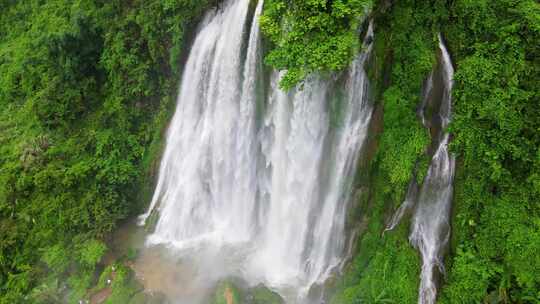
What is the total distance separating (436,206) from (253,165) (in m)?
4.87

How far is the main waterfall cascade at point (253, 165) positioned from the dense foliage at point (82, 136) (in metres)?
0.97

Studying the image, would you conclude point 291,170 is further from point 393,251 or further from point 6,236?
point 6,236

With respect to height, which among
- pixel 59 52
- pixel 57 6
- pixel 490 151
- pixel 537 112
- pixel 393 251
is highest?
pixel 57 6

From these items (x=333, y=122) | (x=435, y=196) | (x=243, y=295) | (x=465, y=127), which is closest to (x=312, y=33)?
(x=333, y=122)

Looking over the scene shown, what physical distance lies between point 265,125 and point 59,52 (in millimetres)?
7565

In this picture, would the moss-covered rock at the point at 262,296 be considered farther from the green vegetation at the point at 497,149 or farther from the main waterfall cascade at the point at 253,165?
the green vegetation at the point at 497,149

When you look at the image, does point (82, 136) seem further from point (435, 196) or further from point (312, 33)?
point (435, 196)

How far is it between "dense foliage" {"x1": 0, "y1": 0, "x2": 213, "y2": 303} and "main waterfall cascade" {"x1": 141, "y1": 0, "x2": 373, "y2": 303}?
97 centimetres

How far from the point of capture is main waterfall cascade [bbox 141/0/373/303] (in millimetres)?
8484

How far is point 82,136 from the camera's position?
1221 centimetres

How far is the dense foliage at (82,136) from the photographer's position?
1042cm

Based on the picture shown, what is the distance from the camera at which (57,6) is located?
1497 centimetres

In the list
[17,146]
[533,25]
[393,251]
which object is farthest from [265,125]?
[17,146]

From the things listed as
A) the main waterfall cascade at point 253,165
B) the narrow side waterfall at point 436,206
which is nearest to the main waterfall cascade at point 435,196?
the narrow side waterfall at point 436,206
